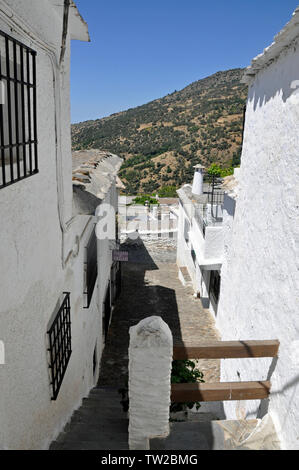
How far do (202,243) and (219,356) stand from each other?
8801 mm

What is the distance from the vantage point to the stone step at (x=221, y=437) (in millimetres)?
3654

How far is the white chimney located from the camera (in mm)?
16609

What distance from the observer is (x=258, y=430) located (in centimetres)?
399

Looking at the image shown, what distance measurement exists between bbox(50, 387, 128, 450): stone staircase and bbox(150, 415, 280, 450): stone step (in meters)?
0.87

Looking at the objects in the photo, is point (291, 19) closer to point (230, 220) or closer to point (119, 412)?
point (230, 220)

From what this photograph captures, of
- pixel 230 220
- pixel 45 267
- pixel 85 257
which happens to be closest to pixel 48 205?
pixel 45 267

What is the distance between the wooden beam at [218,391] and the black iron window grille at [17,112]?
8.78 feet

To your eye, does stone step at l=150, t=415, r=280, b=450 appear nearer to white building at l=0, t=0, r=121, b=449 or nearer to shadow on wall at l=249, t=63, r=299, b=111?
white building at l=0, t=0, r=121, b=449

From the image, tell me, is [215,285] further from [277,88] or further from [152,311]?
[277,88]

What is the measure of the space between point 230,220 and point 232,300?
8.15ft

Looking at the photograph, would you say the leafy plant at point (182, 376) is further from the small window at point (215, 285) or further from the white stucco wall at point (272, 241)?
the small window at point (215, 285)
